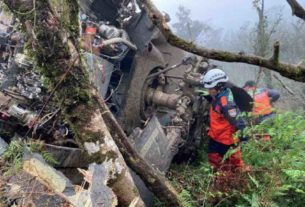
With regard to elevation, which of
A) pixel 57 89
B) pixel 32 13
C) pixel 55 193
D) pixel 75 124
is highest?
pixel 32 13

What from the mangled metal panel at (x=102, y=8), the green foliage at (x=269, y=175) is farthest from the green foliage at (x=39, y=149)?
the mangled metal panel at (x=102, y=8)

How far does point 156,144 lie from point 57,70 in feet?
6.41

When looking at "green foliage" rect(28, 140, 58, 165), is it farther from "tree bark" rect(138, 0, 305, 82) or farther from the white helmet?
the white helmet

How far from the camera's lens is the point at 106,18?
6.74m

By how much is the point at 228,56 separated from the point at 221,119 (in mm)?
2897

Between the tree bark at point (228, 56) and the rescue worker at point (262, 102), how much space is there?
2.29 metres

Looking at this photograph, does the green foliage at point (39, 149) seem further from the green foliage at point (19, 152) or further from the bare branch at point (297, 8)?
the bare branch at point (297, 8)

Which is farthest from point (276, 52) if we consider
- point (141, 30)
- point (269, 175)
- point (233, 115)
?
point (141, 30)

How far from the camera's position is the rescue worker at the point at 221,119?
16.5 feet

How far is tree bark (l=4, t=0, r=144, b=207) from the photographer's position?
3303 mm

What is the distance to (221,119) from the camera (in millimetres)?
5363

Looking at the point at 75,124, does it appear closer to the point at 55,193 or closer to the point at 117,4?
the point at 55,193

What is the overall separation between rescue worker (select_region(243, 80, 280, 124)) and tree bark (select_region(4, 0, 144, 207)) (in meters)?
2.13

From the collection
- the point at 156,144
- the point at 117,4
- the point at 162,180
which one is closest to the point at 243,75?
the point at 117,4
